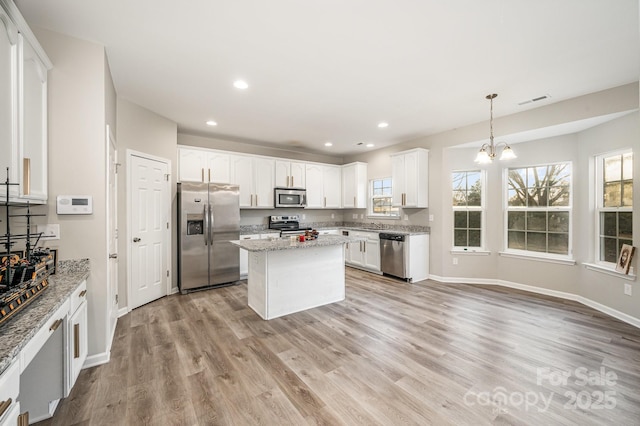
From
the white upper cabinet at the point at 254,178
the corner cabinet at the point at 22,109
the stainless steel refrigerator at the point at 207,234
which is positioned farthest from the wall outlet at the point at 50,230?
the white upper cabinet at the point at 254,178

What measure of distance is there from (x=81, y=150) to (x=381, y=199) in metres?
5.25

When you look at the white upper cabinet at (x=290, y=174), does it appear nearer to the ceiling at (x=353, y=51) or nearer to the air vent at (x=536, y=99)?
the ceiling at (x=353, y=51)

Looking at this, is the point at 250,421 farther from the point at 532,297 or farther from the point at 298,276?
the point at 532,297

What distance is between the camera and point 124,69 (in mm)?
2711

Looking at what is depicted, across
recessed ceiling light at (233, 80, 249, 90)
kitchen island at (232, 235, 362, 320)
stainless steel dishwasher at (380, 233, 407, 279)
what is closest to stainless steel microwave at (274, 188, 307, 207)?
stainless steel dishwasher at (380, 233, 407, 279)

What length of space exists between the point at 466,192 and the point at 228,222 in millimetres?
4317

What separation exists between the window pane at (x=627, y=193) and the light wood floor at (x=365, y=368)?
1.44m

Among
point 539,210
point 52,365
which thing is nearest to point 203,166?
point 52,365

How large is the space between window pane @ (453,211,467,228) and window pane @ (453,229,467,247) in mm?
93

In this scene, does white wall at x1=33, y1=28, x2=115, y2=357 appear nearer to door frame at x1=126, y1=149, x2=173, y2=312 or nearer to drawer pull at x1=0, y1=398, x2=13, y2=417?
door frame at x1=126, y1=149, x2=173, y2=312

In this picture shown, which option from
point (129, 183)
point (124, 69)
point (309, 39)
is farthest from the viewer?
point (129, 183)

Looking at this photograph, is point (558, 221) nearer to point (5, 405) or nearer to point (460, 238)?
point (460, 238)

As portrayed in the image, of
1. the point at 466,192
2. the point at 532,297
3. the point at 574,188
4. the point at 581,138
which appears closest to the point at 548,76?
the point at 581,138

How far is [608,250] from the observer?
353 cm
